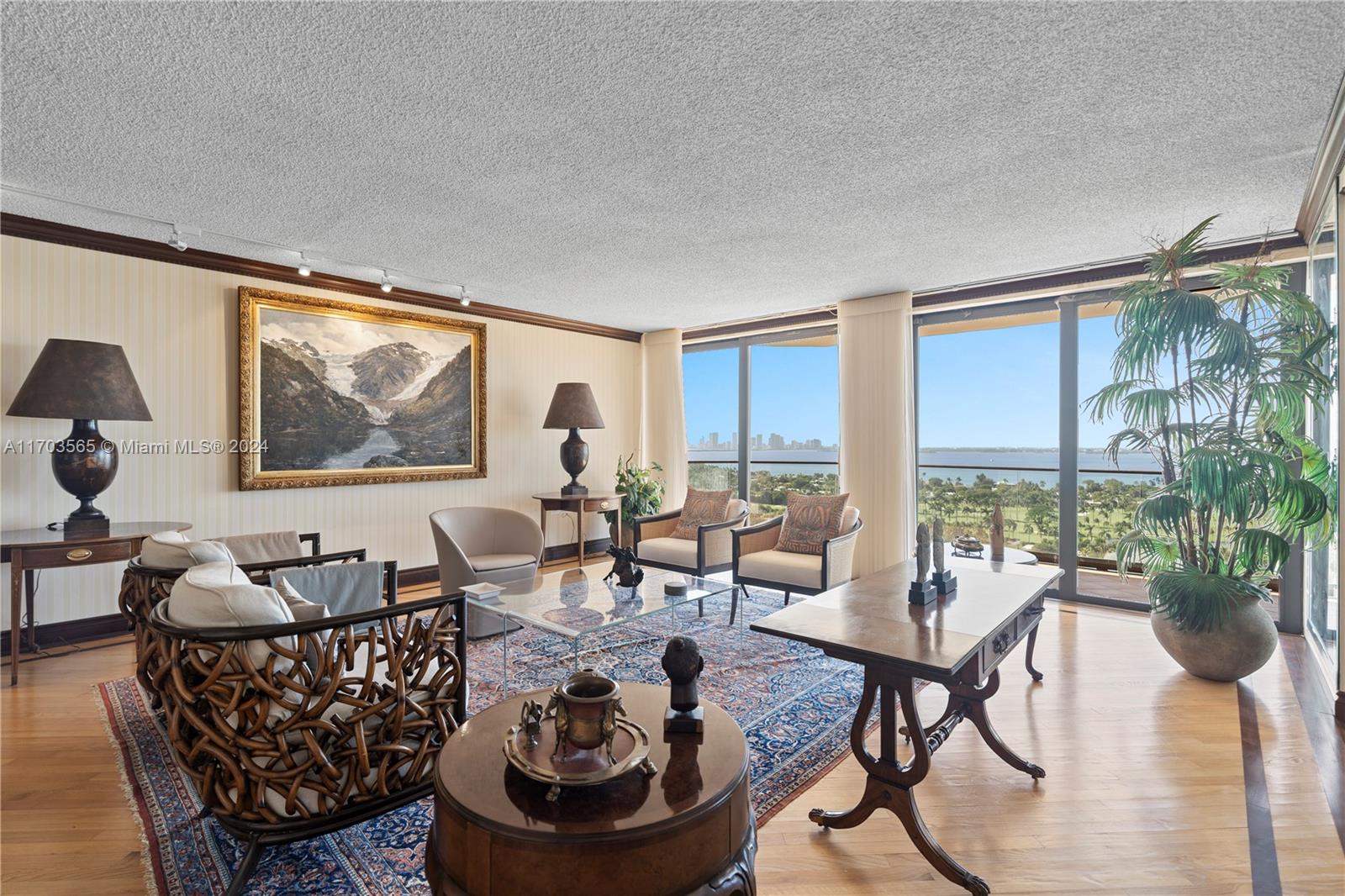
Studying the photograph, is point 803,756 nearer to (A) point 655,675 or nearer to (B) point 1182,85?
(A) point 655,675

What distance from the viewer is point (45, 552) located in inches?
128

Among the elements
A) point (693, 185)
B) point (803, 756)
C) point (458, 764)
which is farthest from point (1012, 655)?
point (458, 764)

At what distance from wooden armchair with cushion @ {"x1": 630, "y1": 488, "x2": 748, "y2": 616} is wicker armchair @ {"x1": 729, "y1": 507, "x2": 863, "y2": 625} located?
0.61ft

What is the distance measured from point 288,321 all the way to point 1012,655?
5304 millimetres

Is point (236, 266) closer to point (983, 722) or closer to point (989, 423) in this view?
point (983, 722)

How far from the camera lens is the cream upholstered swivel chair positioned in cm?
400

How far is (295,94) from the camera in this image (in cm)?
231

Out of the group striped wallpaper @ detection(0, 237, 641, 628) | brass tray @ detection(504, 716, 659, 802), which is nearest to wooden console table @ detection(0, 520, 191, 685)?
striped wallpaper @ detection(0, 237, 641, 628)

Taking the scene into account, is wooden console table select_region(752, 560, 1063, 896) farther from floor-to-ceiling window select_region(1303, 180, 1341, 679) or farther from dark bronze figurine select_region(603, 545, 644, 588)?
floor-to-ceiling window select_region(1303, 180, 1341, 679)

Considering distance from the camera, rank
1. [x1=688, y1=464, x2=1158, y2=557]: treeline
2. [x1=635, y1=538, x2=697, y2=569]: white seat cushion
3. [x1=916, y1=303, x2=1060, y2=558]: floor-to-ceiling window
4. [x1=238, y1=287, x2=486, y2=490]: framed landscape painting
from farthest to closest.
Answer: [x1=916, y1=303, x2=1060, y2=558]: floor-to-ceiling window
[x1=688, y1=464, x2=1158, y2=557]: treeline
[x1=635, y1=538, x2=697, y2=569]: white seat cushion
[x1=238, y1=287, x2=486, y2=490]: framed landscape painting

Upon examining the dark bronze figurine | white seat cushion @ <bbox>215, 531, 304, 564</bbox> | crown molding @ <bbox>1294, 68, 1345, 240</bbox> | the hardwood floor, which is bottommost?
the hardwood floor

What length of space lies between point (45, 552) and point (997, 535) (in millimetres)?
4815

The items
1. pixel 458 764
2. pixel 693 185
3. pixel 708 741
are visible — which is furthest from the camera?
pixel 693 185

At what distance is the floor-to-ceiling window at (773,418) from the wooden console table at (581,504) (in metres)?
1.29
